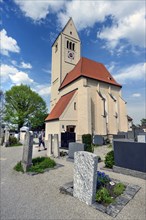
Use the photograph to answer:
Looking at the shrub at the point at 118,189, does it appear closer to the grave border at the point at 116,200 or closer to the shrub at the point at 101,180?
the grave border at the point at 116,200

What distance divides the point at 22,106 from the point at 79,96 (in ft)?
57.0

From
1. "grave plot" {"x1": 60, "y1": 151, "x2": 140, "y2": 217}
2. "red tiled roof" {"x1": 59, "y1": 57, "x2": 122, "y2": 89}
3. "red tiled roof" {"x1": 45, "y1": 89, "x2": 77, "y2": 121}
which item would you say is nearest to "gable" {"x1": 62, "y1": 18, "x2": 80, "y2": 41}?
"red tiled roof" {"x1": 59, "y1": 57, "x2": 122, "y2": 89}

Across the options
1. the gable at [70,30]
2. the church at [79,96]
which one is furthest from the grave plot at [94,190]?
the gable at [70,30]

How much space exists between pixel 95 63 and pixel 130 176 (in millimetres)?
26919

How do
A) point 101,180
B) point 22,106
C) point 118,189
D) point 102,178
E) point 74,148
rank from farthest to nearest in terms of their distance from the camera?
point 22,106, point 74,148, point 102,178, point 101,180, point 118,189

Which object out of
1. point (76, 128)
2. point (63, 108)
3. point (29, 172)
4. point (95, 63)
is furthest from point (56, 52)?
point (29, 172)

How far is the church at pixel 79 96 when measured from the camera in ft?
71.3

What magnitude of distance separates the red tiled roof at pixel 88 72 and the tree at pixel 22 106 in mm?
11053

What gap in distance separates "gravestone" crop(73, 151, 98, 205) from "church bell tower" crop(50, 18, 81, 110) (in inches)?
1016

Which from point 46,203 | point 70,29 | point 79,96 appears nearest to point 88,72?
point 79,96

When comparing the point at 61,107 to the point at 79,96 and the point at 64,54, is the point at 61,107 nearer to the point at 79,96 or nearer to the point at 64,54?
the point at 79,96

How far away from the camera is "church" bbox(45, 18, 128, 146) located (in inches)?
856

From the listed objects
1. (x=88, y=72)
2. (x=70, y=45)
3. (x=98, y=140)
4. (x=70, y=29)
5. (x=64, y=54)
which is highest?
(x=70, y=29)

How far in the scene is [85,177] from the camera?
428 centimetres
